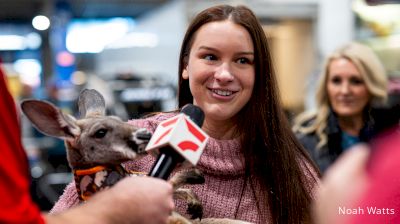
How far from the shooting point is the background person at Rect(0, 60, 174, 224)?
98cm

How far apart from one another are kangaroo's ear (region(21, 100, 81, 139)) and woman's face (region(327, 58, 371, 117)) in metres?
2.05

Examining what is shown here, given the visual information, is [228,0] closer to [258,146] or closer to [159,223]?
[258,146]

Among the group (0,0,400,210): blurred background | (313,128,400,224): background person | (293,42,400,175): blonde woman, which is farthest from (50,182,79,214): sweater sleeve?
(293,42,400,175): blonde woman

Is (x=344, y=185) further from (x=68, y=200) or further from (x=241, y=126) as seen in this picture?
(x=241, y=126)

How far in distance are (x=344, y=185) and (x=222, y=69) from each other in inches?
35.1

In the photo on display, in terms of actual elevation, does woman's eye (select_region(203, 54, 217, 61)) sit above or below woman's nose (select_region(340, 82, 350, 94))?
above

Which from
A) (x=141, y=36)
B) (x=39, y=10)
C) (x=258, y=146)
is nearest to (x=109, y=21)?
(x=39, y=10)

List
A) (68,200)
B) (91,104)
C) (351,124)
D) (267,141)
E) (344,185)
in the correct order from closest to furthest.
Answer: (344,185), (91,104), (68,200), (267,141), (351,124)

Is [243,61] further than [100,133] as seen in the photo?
Yes

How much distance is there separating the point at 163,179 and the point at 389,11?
436 cm

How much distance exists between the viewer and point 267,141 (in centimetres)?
183

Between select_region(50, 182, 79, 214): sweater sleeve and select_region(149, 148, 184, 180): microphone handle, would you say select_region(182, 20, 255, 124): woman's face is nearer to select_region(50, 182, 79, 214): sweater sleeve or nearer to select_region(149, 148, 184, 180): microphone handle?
select_region(50, 182, 79, 214): sweater sleeve

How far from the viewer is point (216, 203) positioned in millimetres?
1705

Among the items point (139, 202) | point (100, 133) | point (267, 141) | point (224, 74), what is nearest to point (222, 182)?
point (267, 141)
